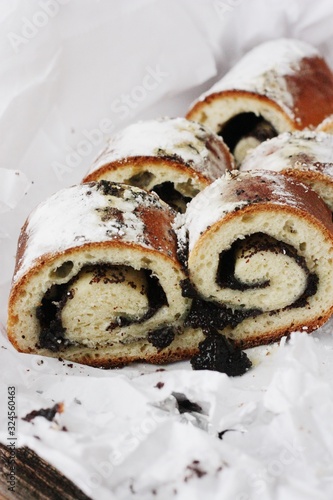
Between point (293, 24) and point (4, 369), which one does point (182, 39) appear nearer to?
point (293, 24)

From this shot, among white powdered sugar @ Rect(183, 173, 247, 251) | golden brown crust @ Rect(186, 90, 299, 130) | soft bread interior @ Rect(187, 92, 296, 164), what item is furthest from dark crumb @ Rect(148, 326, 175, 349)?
golden brown crust @ Rect(186, 90, 299, 130)

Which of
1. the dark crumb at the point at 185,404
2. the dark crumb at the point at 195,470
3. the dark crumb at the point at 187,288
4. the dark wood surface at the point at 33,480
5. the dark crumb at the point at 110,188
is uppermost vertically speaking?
the dark crumb at the point at 110,188

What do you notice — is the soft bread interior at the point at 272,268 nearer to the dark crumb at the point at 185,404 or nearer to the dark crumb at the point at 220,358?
the dark crumb at the point at 220,358

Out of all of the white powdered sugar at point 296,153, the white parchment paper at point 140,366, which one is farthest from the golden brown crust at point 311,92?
the white powdered sugar at point 296,153

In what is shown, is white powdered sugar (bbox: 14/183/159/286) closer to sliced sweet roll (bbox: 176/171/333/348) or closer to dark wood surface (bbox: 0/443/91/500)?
sliced sweet roll (bbox: 176/171/333/348)

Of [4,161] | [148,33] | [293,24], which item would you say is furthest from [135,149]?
[293,24]

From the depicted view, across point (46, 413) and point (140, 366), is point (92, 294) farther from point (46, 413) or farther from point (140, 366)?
point (46, 413)

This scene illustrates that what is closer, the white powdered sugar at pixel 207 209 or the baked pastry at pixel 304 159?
the white powdered sugar at pixel 207 209
